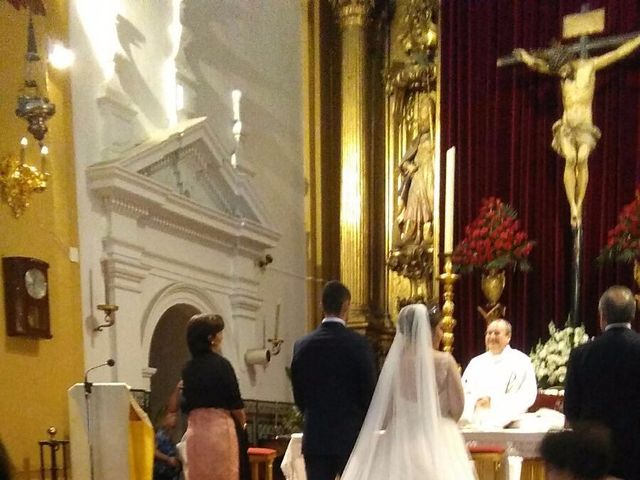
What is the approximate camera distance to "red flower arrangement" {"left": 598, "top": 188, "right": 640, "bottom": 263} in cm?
825

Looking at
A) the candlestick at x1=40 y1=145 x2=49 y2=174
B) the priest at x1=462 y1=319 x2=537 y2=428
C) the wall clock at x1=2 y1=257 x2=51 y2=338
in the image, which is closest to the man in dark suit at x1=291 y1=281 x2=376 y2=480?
the priest at x1=462 y1=319 x2=537 y2=428

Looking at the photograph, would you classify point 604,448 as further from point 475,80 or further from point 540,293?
point 475,80

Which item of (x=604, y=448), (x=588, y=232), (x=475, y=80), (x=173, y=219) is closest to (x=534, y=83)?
(x=475, y=80)

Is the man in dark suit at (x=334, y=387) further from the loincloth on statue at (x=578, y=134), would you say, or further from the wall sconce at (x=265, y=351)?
the loincloth on statue at (x=578, y=134)

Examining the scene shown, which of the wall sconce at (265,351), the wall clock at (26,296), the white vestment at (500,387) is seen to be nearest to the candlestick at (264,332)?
the wall sconce at (265,351)

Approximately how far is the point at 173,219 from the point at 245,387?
2015 mm

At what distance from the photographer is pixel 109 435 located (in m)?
5.41

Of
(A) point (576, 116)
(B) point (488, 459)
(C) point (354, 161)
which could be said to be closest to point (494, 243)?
(A) point (576, 116)

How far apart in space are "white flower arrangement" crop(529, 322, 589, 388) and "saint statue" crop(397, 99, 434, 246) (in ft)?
8.30

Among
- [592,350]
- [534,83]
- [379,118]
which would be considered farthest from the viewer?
[379,118]

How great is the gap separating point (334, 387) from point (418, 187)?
19.3 feet

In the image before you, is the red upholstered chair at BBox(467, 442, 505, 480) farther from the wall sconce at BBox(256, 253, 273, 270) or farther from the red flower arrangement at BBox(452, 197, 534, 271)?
the wall sconce at BBox(256, 253, 273, 270)

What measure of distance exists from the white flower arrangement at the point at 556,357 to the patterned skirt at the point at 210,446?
143 inches

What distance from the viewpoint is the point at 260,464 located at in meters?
7.84
